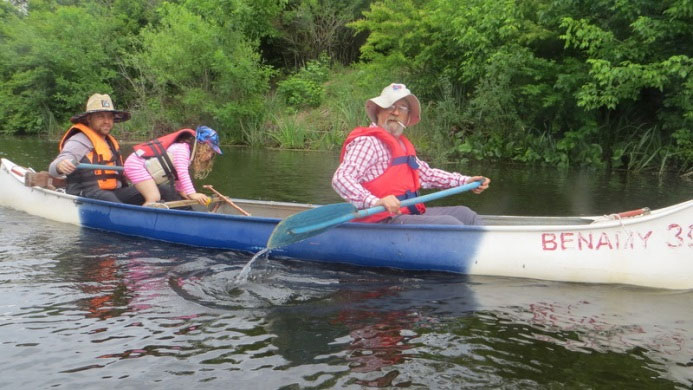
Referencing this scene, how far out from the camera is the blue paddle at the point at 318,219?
469 centimetres

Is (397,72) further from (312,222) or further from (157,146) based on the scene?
(312,222)

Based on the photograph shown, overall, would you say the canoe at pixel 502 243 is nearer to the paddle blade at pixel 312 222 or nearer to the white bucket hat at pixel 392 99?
the paddle blade at pixel 312 222

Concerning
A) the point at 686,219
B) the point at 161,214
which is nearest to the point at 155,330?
the point at 161,214

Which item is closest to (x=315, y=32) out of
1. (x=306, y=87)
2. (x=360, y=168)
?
(x=306, y=87)

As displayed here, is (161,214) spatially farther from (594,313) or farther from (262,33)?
(262,33)

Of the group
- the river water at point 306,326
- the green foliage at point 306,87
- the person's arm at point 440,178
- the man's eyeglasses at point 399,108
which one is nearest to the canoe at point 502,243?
the river water at point 306,326

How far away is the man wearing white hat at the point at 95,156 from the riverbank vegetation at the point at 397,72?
8.24 meters

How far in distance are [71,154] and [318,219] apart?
10.1ft

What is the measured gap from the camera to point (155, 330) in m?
3.73

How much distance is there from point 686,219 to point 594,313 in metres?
0.92

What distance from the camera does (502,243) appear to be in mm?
4762

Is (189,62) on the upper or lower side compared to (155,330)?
upper

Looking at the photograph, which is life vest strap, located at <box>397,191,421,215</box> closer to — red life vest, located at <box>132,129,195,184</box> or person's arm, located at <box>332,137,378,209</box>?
A: person's arm, located at <box>332,137,378,209</box>

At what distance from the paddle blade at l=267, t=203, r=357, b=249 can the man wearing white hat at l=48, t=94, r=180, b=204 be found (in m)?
2.29
